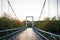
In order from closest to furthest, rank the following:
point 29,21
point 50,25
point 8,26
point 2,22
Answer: point 2,22 < point 8,26 < point 50,25 < point 29,21

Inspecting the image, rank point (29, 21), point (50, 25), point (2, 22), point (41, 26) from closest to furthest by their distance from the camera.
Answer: point (2, 22), point (50, 25), point (41, 26), point (29, 21)

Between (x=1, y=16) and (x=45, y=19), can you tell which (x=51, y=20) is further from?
(x=1, y=16)

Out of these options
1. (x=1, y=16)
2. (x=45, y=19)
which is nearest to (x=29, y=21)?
(x=45, y=19)

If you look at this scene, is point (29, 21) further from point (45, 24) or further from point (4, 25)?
point (4, 25)

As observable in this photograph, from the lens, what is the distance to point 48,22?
25453mm

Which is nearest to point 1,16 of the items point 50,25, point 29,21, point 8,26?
point 8,26

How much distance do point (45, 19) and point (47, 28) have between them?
5.46 ft

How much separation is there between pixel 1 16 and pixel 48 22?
8714 millimetres

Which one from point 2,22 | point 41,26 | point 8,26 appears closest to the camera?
point 2,22

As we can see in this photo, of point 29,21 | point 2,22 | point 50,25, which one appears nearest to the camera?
Answer: point 2,22

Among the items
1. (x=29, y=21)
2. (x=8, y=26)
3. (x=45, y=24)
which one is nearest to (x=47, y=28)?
(x=45, y=24)

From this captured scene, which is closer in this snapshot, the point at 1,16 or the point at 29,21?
the point at 1,16

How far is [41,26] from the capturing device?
26828 mm

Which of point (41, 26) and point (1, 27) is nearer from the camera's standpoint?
point (1, 27)
